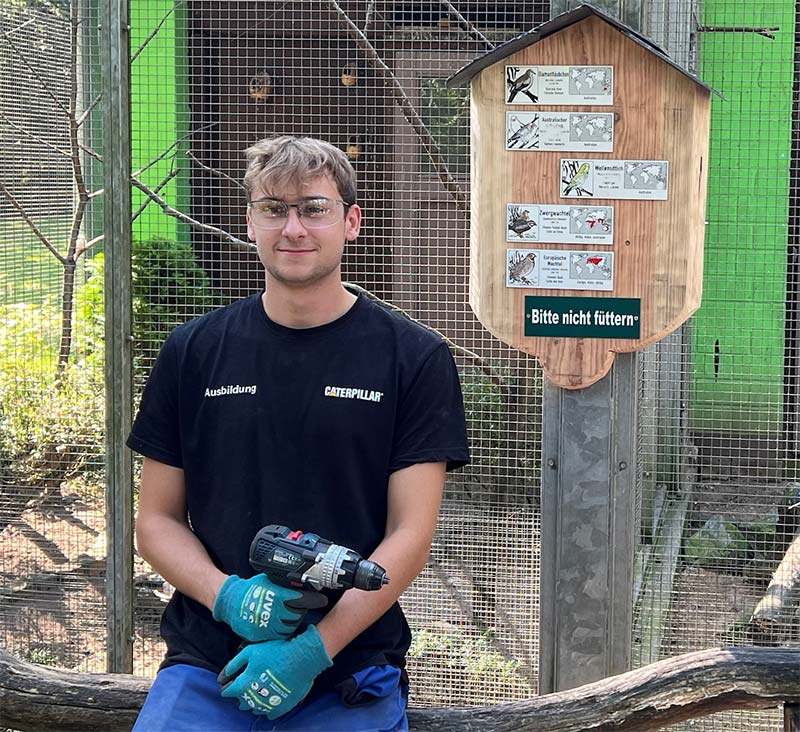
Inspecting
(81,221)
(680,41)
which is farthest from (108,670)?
(680,41)

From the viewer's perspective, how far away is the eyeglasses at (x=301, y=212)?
258 centimetres

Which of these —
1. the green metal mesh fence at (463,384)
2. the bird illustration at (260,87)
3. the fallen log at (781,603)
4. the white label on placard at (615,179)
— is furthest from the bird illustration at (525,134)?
the fallen log at (781,603)

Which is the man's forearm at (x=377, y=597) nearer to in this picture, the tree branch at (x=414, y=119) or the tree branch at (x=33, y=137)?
the tree branch at (x=414, y=119)

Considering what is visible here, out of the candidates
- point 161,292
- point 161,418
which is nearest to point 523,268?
point 161,418

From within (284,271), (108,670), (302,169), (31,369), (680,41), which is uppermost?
(680,41)

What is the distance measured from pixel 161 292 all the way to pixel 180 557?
234 cm

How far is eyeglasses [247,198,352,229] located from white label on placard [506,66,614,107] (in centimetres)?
97

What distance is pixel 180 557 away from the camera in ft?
8.36

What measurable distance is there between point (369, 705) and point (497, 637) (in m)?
1.68

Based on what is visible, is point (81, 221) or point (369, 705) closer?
point (369, 705)

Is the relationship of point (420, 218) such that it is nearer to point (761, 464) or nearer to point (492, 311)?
point (492, 311)

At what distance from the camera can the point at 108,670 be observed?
4.04 meters

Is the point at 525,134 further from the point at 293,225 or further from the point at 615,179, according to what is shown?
the point at 293,225

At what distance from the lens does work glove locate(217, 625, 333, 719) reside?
2297 millimetres
